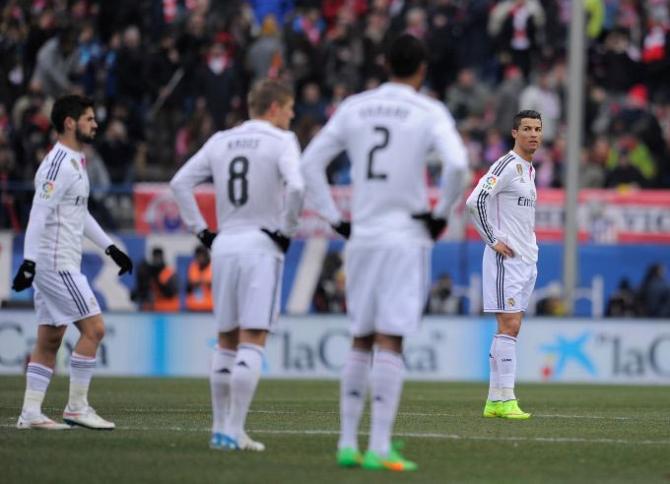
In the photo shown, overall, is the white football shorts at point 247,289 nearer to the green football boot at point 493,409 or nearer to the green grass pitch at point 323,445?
the green grass pitch at point 323,445

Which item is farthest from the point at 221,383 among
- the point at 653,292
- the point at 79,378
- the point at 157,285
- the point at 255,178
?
the point at 653,292

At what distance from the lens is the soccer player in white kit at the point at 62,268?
1122 cm

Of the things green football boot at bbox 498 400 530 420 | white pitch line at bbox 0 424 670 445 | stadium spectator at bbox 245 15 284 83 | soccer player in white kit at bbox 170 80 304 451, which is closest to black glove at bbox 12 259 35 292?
white pitch line at bbox 0 424 670 445

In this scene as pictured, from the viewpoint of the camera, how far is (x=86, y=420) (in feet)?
37.0

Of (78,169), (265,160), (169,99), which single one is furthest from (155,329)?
(265,160)

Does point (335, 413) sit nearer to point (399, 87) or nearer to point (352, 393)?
point (352, 393)

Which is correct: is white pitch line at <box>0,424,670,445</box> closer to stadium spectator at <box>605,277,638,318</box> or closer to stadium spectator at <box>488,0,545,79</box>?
stadium spectator at <box>605,277,638,318</box>

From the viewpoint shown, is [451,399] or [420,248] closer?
[420,248]

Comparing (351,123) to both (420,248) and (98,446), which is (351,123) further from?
(98,446)

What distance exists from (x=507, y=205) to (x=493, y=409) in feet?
5.91

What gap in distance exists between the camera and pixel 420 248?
8.84 metres

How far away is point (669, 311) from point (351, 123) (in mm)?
16446

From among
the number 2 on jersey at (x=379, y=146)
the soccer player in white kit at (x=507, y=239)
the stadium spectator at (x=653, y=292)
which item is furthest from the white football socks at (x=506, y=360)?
the stadium spectator at (x=653, y=292)

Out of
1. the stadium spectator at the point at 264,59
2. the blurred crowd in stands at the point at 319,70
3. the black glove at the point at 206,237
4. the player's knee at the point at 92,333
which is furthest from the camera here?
the stadium spectator at the point at 264,59
